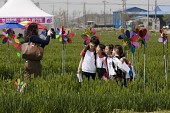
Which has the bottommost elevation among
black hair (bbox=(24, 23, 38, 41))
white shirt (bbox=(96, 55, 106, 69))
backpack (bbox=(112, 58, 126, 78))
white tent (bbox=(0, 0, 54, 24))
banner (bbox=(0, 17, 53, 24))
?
backpack (bbox=(112, 58, 126, 78))

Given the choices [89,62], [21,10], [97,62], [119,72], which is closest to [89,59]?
[89,62]

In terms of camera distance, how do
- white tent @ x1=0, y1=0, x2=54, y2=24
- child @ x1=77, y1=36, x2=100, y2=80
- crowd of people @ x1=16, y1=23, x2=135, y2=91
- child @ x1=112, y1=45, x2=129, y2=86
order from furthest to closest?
white tent @ x1=0, y1=0, x2=54, y2=24, child @ x1=77, y1=36, x2=100, y2=80, child @ x1=112, y1=45, x2=129, y2=86, crowd of people @ x1=16, y1=23, x2=135, y2=91

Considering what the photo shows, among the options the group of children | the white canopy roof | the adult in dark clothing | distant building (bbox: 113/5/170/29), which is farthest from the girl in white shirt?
distant building (bbox: 113/5/170/29)

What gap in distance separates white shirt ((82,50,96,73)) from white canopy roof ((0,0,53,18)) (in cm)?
1352

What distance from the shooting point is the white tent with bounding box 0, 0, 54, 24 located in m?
21.4

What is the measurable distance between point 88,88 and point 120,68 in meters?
0.76

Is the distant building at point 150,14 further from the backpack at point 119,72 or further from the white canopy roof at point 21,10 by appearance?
the backpack at point 119,72

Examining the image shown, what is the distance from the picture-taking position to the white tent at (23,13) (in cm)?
2144

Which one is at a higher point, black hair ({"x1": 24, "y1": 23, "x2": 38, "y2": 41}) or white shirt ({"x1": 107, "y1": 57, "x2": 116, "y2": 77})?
black hair ({"x1": 24, "y1": 23, "x2": 38, "y2": 41})

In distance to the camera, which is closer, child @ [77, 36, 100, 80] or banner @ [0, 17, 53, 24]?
child @ [77, 36, 100, 80]

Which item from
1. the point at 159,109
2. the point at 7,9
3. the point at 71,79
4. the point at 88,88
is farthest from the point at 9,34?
the point at 7,9

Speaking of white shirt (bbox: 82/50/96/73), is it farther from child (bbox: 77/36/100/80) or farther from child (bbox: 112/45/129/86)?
child (bbox: 112/45/129/86)

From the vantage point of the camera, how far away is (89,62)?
8383 millimetres

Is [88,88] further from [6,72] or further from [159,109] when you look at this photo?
[6,72]
